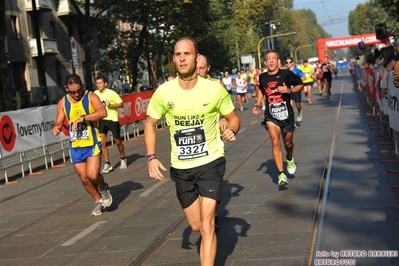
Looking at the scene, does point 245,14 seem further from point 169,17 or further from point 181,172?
point 181,172

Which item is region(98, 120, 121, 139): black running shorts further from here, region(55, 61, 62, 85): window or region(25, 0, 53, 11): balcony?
region(55, 61, 62, 85): window

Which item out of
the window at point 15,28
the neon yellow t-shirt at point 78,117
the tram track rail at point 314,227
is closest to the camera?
the tram track rail at point 314,227

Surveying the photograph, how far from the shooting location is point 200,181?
5961mm

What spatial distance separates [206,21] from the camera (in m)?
41.3

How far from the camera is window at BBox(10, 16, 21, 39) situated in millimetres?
43022

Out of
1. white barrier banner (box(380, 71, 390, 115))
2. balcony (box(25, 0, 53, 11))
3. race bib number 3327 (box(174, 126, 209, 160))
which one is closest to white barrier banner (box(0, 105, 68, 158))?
white barrier banner (box(380, 71, 390, 115))

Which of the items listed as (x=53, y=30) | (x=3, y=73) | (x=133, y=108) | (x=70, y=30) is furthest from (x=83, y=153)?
(x=70, y=30)

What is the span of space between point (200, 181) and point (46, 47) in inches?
1611

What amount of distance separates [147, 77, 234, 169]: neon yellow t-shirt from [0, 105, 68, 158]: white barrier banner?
998 centimetres

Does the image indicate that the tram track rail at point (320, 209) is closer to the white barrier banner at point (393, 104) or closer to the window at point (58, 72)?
the white barrier banner at point (393, 104)

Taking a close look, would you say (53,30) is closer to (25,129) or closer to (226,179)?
(25,129)

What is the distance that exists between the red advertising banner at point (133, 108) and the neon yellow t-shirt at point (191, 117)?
56.3 feet

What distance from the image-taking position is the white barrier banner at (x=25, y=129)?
51.2 ft

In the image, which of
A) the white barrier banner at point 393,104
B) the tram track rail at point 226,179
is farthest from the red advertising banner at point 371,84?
the white barrier banner at point 393,104
